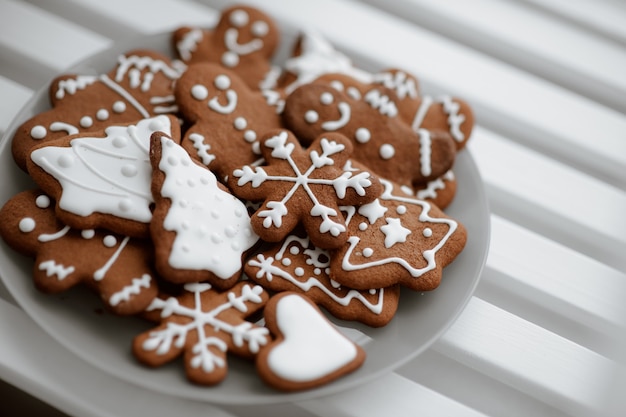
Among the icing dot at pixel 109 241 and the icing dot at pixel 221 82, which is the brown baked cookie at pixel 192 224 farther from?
the icing dot at pixel 221 82

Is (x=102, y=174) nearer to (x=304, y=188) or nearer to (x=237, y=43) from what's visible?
(x=304, y=188)

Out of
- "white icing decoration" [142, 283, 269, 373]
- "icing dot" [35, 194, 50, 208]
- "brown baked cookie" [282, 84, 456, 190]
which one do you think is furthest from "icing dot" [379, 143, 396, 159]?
"icing dot" [35, 194, 50, 208]

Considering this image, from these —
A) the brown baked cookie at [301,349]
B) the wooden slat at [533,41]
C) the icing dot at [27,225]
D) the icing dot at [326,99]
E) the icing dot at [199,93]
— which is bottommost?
the icing dot at [27,225]

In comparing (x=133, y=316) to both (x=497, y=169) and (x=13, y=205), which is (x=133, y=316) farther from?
(x=497, y=169)

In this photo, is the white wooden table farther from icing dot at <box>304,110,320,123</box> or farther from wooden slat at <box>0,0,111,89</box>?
icing dot at <box>304,110,320,123</box>

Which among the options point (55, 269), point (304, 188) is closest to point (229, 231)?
point (304, 188)

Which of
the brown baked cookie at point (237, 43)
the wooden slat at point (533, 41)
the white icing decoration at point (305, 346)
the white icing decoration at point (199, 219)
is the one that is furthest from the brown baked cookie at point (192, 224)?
the wooden slat at point (533, 41)

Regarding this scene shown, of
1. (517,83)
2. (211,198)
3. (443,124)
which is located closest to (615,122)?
(517,83)
